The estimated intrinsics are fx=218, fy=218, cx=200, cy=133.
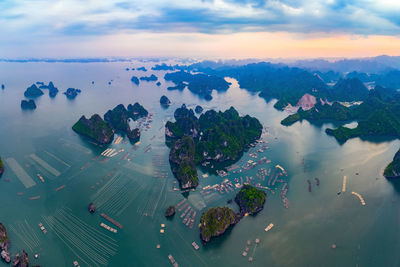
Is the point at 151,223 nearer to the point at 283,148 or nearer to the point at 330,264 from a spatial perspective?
the point at 330,264

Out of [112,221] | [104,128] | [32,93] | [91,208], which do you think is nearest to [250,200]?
[112,221]

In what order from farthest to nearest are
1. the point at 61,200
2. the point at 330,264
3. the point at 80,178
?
the point at 80,178
the point at 61,200
the point at 330,264

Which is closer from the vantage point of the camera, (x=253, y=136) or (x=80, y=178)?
(x=80, y=178)

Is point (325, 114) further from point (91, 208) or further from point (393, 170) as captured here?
point (91, 208)

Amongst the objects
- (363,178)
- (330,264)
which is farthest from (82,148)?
(363,178)

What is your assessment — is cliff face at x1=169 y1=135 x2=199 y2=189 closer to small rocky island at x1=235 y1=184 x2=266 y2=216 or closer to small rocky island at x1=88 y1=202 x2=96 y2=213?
small rocky island at x1=235 y1=184 x2=266 y2=216

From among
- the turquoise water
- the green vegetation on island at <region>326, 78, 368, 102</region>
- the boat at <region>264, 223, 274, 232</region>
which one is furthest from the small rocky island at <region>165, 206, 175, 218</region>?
the green vegetation on island at <region>326, 78, 368, 102</region>
